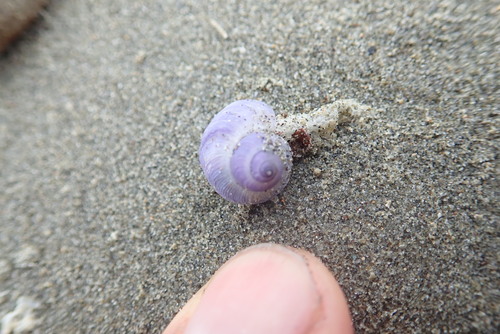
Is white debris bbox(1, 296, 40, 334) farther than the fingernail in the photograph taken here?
Yes

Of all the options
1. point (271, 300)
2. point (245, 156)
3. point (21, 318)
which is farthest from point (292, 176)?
point (21, 318)

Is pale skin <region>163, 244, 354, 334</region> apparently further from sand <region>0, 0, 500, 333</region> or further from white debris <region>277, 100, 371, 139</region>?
white debris <region>277, 100, 371, 139</region>

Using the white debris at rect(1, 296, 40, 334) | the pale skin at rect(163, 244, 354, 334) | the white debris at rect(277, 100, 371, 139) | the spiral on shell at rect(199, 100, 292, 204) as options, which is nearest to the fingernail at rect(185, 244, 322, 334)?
the pale skin at rect(163, 244, 354, 334)

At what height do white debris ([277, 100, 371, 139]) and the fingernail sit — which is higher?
white debris ([277, 100, 371, 139])

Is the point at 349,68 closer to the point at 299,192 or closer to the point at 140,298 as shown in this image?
the point at 299,192

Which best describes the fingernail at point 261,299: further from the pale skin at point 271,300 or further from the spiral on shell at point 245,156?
the spiral on shell at point 245,156

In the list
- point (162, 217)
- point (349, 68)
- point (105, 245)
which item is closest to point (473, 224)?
point (349, 68)

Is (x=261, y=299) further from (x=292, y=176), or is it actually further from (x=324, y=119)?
(x=324, y=119)
